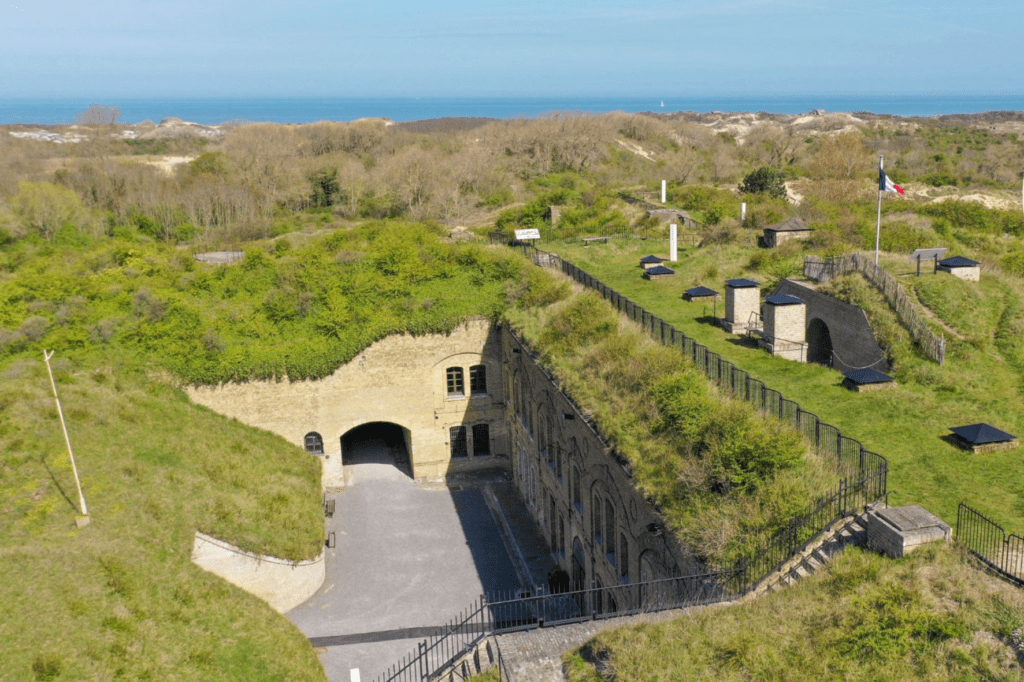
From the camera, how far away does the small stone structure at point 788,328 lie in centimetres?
2391

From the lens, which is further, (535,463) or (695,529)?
(535,463)

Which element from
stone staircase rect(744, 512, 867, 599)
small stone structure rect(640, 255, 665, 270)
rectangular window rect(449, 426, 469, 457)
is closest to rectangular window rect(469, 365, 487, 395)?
rectangular window rect(449, 426, 469, 457)

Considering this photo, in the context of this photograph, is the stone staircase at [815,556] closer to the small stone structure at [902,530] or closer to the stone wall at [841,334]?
the small stone structure at [902,530]

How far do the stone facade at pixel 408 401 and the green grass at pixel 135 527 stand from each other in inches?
43.2

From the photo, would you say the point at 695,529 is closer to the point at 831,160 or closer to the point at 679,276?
the point at 679,276

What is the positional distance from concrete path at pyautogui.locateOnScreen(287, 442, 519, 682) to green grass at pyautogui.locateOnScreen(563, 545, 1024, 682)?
36.0 ft

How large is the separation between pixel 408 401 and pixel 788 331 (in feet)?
50.7

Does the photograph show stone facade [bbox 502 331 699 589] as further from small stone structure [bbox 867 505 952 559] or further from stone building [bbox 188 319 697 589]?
small stone structure [bbox 867 505 952 559]

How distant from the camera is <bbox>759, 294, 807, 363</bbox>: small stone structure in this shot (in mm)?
23906

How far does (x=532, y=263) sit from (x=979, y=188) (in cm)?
3666

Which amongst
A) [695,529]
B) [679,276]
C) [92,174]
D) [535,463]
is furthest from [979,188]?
[92,174]

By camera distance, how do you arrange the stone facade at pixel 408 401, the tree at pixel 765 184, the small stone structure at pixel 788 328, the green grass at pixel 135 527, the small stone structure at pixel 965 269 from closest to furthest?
the green grass at pixel 135 527
the small stone structure at pixel 788 328
the small stone structure at pixel 965 269
the stone facade at pixel 408 401
the tree at pixel 765 184

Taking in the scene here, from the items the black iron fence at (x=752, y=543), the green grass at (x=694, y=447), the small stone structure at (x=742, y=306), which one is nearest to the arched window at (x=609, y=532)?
the black iron fence at (x=752, y=543)

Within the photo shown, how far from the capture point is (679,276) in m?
33.9
